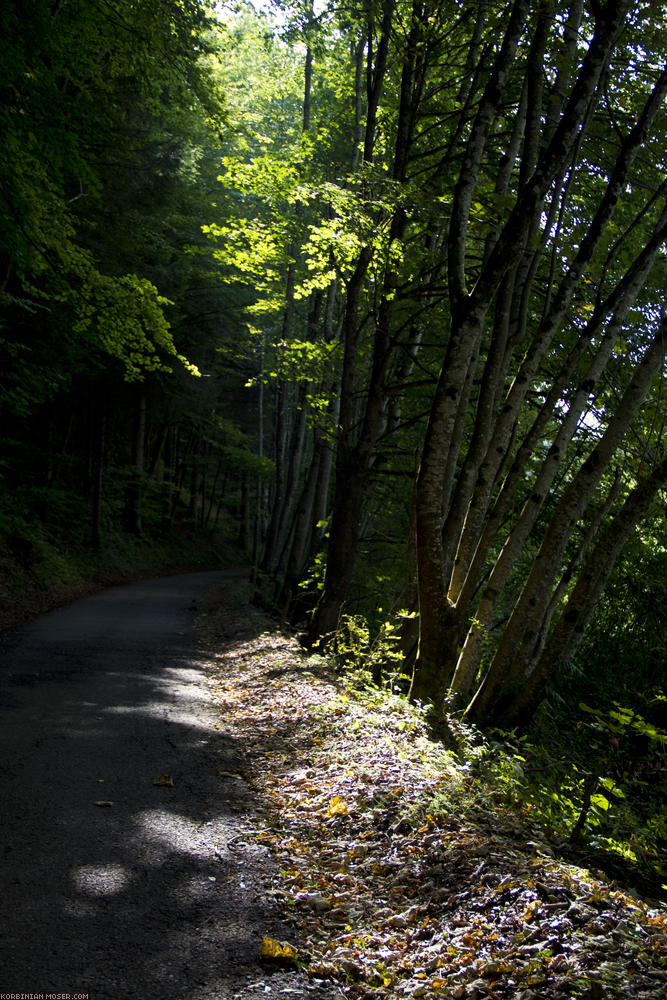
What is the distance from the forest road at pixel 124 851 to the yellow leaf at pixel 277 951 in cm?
6

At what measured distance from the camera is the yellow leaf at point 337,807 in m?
4.60

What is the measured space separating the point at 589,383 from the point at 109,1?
34.4 ft

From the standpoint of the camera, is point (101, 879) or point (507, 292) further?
point (507, 292)

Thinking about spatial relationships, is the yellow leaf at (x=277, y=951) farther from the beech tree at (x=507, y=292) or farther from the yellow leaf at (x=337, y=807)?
the beech tree at (x=507, y=292)

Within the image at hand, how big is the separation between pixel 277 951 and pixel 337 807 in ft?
5.43

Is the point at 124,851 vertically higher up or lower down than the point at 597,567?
lower down

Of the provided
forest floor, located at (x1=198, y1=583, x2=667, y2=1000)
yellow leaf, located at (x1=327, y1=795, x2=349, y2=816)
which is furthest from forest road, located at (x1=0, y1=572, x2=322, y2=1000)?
yellow leaf, located at (x1=327, y1=795, x2=349, y2=816)

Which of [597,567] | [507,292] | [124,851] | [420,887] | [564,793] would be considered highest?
[507,292]

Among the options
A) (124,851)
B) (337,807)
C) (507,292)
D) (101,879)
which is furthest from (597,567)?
(101,879)

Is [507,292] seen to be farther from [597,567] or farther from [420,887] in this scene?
[420,887]

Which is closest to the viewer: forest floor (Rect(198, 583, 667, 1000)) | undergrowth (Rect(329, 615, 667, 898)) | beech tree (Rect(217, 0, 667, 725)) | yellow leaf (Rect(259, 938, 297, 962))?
forest floor (Rect(198, 583, 667, 1000))

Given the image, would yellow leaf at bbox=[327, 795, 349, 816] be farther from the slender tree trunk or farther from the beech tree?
the slender tree trunk

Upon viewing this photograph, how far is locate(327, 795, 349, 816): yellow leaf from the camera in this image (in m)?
4.60

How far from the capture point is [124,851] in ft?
12.4
